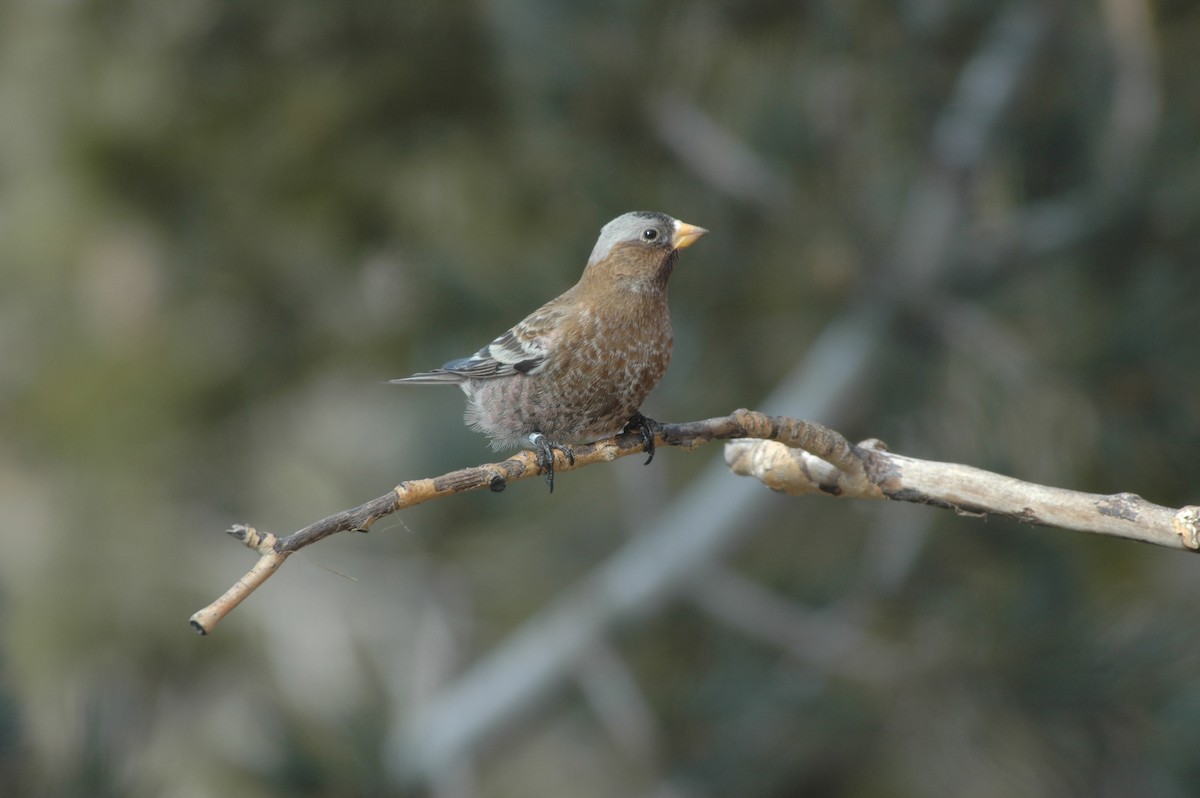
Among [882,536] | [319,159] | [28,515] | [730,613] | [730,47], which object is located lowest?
[28,515]

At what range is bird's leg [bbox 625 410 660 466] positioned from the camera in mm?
2768

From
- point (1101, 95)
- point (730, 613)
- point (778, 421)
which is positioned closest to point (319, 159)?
point (730, 613)

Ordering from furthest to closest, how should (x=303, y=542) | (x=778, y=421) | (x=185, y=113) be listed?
(x=185, y=113) < (x=778, y=421) < (x=303, y=542)

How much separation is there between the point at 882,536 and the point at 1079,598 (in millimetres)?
1275

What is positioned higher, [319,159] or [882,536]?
[319,159]

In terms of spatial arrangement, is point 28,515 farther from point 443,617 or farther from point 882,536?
point 882,536

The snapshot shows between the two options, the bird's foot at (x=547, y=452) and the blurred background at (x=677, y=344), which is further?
the blurred background at (x=677, y=344)

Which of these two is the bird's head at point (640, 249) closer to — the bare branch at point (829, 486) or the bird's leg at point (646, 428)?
the bird's leg at point (646, 428)

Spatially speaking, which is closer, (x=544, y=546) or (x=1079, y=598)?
(x=1079, y=598)

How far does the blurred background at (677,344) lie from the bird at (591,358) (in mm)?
2745

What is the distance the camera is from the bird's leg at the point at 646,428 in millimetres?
2768

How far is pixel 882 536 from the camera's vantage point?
7.08m

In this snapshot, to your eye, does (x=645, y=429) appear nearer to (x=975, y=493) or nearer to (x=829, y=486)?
(x=829, y=486)

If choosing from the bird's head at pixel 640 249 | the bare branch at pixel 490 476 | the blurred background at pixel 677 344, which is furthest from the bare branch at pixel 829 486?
the blurred background at pixel 677 344
